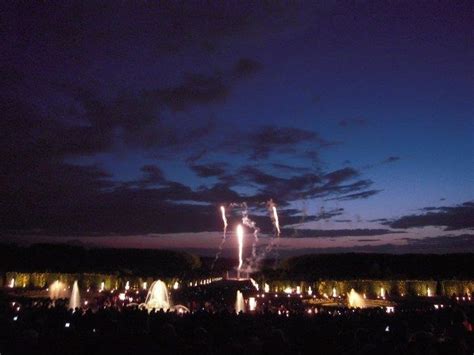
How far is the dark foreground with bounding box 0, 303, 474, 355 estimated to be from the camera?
9.64m

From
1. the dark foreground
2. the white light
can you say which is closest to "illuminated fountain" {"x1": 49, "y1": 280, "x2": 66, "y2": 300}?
the white light

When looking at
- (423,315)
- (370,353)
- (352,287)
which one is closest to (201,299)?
(352,287)

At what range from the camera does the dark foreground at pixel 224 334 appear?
9.64m

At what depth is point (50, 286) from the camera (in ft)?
132

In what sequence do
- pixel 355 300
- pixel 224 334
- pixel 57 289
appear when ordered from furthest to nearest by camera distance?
1. pixel 57 289
2. pixel 355 300
3. pixel 224 334

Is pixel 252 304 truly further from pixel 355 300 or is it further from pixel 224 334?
pixel 224 334

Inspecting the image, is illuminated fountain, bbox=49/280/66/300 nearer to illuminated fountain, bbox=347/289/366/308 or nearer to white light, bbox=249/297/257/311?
white light, bbox=249/297/257/311

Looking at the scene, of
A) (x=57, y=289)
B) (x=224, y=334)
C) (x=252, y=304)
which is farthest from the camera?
(x=57, y=289)

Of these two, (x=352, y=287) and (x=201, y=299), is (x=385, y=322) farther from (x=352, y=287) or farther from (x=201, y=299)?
(x=352, y=287)

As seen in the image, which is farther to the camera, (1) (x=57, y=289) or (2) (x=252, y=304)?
(1) (x=57, y=289)

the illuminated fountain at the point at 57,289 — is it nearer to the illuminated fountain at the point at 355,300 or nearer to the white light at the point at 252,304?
the white light at the point at 252,304

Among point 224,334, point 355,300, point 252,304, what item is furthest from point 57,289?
point 224,334

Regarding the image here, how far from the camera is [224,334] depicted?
1356 centimetres

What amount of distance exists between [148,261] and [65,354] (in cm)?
8166
